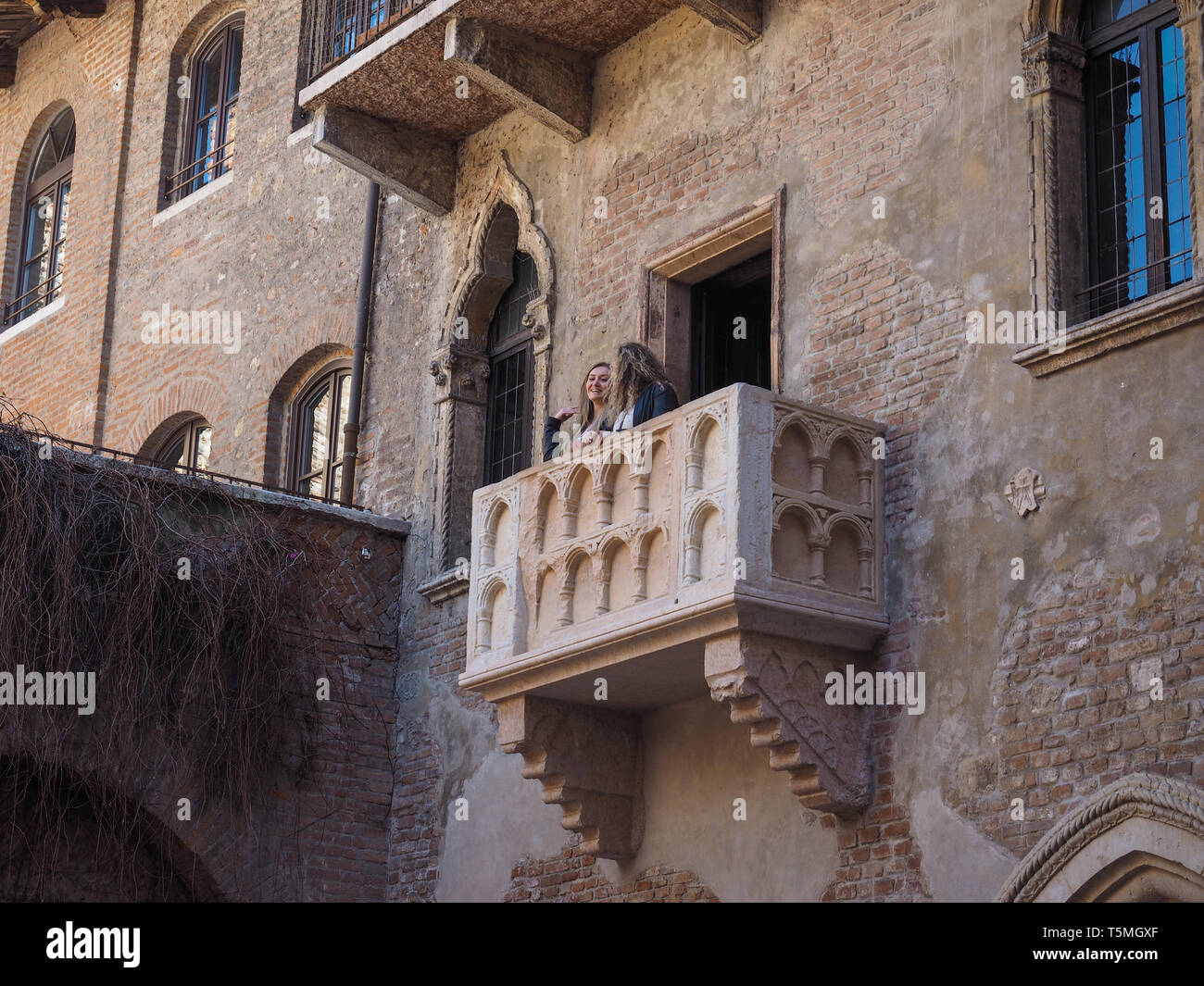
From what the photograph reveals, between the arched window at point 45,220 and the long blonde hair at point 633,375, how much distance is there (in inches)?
392

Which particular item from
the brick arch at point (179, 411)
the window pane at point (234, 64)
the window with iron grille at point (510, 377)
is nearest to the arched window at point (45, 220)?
the window pane at point (234, 64)

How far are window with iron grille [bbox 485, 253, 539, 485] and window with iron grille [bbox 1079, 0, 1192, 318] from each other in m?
4.59

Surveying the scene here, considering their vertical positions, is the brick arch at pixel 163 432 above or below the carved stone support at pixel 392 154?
below

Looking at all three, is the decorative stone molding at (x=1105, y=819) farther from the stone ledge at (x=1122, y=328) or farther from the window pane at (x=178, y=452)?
the window pane at (x=178, y=452)

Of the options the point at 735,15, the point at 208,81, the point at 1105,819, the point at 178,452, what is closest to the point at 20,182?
the point at 208,81

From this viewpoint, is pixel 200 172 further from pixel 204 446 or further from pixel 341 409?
pixel 341 409

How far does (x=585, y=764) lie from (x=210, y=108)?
29.2ft

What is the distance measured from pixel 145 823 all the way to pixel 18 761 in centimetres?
86

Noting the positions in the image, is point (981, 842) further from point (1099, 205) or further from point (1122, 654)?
point (1099, 205)

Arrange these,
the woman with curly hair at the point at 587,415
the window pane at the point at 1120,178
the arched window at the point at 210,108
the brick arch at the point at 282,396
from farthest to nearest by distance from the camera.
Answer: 1. the arched window at the point at 210,108
2. the brick arch at the point at 282,396
3. the woman with curly hair at the point at 587,415
4. the window pane at the point at 1120,178

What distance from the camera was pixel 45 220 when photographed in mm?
19469

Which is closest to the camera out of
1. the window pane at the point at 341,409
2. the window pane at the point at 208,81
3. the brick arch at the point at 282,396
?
the window pane at the point at 341,409

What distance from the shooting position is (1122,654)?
8.38 metres

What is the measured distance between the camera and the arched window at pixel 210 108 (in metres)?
17.1
